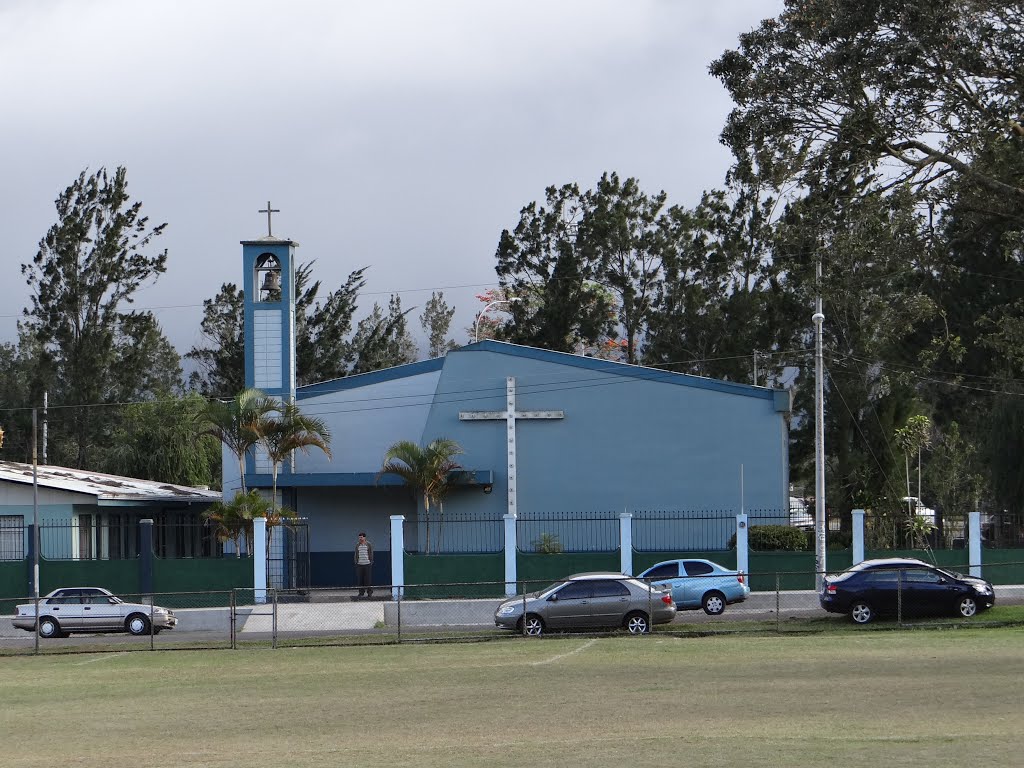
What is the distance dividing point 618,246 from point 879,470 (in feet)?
51.8

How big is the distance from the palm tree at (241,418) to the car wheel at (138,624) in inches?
309

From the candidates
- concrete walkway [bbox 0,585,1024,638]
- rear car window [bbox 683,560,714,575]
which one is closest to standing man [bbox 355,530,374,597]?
concrete walkway [bbox 0,585,1024,638]

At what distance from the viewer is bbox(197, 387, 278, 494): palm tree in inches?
1511

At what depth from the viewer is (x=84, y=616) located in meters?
31.2

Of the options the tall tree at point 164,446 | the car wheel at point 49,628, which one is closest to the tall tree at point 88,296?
the tall tree at point 164,446

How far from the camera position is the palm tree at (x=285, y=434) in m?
38.7

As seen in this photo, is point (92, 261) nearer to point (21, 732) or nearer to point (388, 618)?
point (388, 618)

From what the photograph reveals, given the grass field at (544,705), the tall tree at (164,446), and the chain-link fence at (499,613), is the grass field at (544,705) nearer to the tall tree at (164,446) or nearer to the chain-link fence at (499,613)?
the chain-link fence at (499,613)

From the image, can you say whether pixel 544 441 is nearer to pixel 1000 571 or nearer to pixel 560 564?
pixel 560 564

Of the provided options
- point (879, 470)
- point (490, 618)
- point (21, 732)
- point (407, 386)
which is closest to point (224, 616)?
point (490, 618)

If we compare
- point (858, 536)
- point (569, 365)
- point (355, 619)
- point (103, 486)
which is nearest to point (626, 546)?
point (858, 536)

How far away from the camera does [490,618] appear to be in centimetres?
3250

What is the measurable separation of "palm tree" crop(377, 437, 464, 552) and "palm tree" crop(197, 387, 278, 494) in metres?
3.57

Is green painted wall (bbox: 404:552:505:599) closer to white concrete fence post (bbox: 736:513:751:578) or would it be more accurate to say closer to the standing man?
the standing man
